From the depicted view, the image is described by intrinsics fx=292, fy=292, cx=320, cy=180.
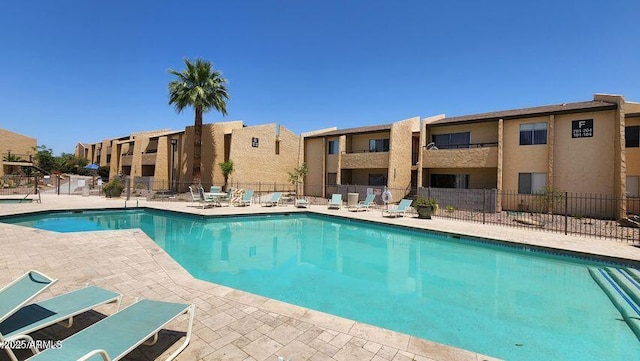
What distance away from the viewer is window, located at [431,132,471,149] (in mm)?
22750

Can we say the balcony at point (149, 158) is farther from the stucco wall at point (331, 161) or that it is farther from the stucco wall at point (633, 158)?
the stucco wall at point (633, 158)

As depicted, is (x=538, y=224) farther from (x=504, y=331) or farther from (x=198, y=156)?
(x=198, y=156)

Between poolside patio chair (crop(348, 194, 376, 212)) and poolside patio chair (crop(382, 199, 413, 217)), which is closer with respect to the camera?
poolside patio chair (crop(382, 199, 413, 217))

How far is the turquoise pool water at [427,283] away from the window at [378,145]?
13.7m

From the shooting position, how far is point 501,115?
20.6 meters

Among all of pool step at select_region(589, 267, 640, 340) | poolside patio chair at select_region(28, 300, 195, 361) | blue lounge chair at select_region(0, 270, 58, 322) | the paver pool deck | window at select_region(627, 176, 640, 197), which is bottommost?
pool step at select_region(589, 267, 640, 340)

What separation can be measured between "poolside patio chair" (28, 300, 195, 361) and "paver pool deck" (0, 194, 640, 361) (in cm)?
44

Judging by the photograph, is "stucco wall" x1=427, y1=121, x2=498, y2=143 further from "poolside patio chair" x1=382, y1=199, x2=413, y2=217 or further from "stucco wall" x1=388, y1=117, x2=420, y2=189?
"poolside patio chair" x1=382, y1=199, x2=413, y2=217

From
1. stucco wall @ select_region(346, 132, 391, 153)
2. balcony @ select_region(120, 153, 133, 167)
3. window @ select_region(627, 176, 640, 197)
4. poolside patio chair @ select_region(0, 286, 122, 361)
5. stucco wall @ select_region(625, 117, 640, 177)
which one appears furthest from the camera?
balcony @ select_region(120, 153, 133, 167)

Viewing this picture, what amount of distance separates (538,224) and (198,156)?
25243 mm

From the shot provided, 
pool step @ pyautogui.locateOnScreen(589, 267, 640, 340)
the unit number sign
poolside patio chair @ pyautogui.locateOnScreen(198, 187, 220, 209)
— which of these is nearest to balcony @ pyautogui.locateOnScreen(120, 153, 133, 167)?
poolside patio chair @ pyautogui.locateOnScreen(198, 187, 220, 209)

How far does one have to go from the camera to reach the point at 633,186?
56.1 ft

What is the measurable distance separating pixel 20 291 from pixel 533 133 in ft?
79.8

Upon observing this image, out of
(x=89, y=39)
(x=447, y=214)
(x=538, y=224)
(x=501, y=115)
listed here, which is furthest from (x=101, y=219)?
(x=501, y=115)
